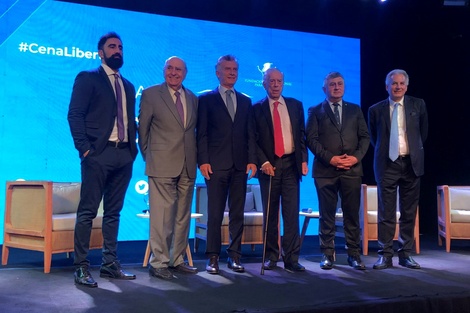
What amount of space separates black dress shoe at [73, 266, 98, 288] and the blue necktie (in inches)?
88.2

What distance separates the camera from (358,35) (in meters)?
6.59

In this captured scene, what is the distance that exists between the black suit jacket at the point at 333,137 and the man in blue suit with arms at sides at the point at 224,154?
50 centimetres

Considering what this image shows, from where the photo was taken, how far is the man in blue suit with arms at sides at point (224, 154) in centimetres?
330

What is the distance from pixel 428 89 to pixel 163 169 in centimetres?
476

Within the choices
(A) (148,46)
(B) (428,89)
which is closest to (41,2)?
(A) (148,46)

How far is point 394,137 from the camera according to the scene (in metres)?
3.64

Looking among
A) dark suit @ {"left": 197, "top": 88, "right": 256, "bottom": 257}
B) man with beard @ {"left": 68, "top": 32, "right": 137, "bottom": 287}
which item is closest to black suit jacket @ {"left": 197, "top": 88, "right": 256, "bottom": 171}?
dark suit @ {"left": 197, "top": 88, "right": 256, "bottom": 257}

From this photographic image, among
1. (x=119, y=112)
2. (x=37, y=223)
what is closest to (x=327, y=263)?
(x=119, y=112)

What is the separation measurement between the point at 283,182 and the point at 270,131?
37cm

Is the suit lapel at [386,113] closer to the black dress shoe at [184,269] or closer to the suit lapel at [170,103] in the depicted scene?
the suit lapel at [170,103]

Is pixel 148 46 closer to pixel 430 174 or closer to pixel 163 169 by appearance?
pixel 163 169

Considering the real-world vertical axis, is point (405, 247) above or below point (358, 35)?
below

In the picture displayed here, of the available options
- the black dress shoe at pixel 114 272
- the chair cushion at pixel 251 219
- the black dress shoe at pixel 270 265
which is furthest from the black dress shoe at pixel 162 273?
the chair cushion at pixel 251 219

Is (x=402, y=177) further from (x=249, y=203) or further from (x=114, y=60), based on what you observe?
(x=114, y=60)
